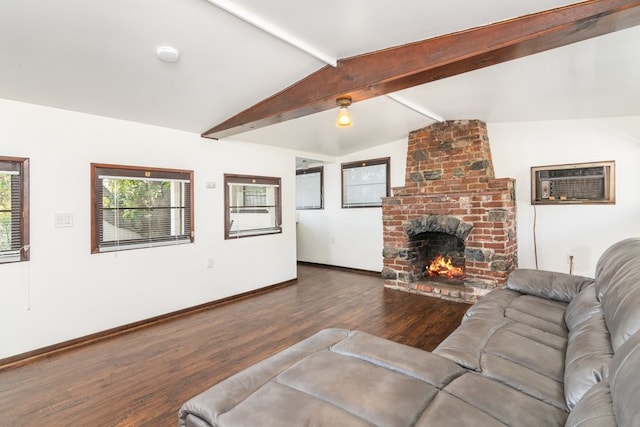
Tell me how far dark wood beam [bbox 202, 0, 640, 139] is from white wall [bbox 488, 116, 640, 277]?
2.58m

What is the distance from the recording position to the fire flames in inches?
190

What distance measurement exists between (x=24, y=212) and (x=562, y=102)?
5220mm

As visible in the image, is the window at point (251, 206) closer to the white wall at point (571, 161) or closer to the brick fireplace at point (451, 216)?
the brick fireplace at point (451, 216)

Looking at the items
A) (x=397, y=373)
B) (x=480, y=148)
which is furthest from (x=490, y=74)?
(x=397, y=373)

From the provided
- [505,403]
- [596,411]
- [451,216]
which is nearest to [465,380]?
[505,403]

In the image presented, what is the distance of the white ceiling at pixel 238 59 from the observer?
181cm

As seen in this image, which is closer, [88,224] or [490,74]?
[490,74]

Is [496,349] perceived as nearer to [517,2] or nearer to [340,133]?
[517,2]

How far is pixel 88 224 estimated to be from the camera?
3086mm

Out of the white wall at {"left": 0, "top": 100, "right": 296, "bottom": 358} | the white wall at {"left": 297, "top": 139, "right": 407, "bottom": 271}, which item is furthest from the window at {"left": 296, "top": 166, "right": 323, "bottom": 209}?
the white wall at {"left": 0, "top": 100, "right": 296, "bottom": 358}

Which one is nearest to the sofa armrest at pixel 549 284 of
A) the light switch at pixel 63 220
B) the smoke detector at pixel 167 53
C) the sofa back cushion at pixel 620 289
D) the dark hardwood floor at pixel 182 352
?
the sofa back cushion at pixel 620 289

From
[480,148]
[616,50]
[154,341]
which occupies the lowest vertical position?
[154,341]

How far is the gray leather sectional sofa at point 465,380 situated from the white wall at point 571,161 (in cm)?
237

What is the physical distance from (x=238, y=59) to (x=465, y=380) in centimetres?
245
